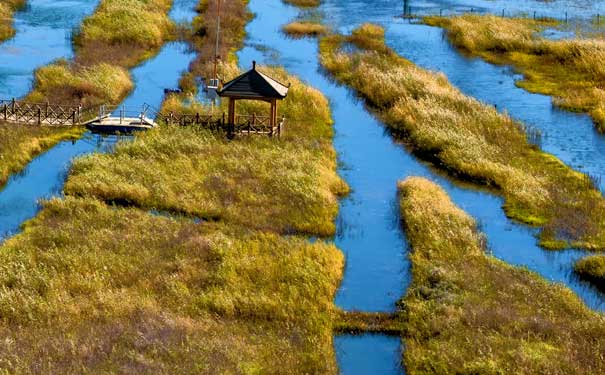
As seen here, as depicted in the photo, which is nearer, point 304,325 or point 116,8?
point 304,325

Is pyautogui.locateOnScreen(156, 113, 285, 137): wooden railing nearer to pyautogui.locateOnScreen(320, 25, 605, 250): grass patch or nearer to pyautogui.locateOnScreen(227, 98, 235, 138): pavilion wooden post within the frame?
pyautogui.locateOnScreen(227, 98, 235, 138): pavilion wooden post

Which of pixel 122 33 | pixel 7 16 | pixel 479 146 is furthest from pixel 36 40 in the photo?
pixel 479 146

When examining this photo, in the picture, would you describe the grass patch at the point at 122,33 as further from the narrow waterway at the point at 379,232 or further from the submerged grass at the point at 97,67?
the narrow waterway at the point at 379,232

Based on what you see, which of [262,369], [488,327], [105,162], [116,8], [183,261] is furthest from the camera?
[116,8]

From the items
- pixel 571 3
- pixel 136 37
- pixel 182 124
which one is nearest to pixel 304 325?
pixel 182 124

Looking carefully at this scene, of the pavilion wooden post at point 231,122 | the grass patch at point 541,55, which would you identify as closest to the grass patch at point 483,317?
the pavilion wooden post at point 231,122

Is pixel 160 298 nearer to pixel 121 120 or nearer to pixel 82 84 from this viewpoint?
pixel 121 120

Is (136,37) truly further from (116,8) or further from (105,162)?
(105,162)
